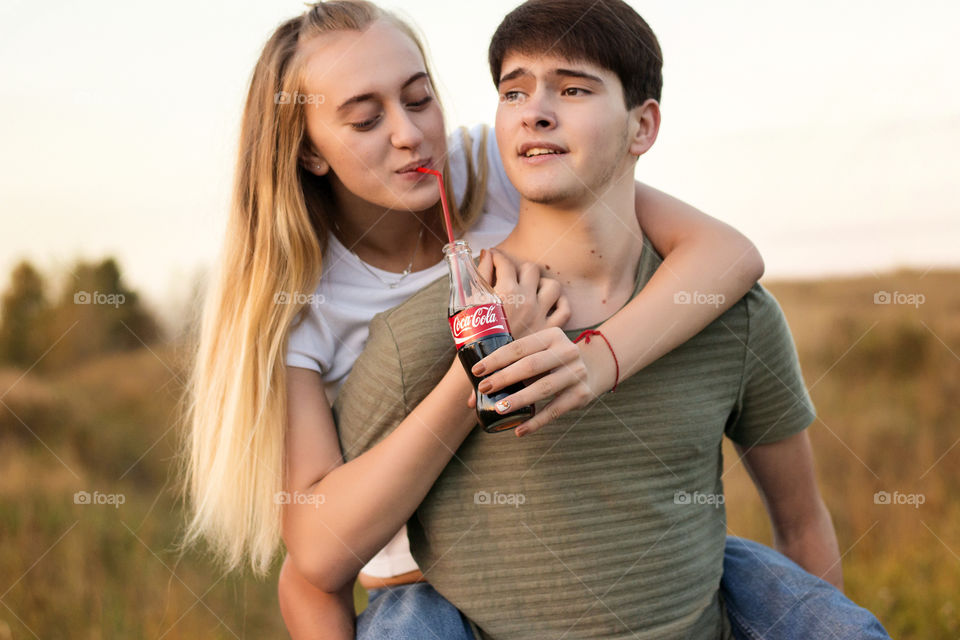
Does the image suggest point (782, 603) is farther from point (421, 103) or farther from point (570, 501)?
point (421, 103)

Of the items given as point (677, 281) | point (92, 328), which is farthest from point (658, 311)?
point (92, 328)

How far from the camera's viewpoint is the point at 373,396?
86.7 inches

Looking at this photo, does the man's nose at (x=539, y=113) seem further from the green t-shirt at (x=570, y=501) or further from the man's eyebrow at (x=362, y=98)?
the man's eyebrow at (x=362, y=98)

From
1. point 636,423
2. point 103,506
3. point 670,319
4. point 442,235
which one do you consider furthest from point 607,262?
point 103,506

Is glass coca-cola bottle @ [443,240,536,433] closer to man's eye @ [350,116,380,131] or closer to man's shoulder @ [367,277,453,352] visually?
man's shoulder @ [367,277,453,352]

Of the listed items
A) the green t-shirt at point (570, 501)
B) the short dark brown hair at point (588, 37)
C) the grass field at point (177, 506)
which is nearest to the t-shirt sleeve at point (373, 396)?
the green t-shirt at point (570, 501)

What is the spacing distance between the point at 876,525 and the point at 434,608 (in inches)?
142

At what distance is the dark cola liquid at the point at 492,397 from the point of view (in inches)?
70.5

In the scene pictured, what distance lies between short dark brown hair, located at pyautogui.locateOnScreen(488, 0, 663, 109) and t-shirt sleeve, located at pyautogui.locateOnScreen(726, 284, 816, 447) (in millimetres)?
675

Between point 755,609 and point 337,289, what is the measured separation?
1.51m

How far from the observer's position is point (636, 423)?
2.19 metres

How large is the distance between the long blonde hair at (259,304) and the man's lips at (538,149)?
24.7 inches

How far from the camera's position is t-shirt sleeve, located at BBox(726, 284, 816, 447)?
7.75ft

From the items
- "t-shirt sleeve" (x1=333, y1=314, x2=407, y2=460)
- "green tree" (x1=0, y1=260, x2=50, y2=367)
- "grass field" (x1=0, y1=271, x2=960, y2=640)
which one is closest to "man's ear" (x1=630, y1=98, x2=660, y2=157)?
"t-shirt sleeve" (x1=333, y1=314, x2=407, y2=460)
